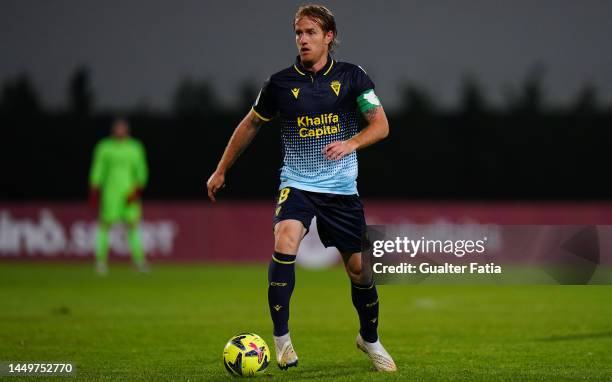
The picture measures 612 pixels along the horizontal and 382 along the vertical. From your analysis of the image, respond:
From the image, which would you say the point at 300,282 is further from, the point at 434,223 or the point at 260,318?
the point at 260,318

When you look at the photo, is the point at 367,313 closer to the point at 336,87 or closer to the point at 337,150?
the point at 337,150

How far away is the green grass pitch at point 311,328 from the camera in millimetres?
7203

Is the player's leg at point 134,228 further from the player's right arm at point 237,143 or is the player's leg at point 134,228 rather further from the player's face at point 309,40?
the player's face at point 309,40

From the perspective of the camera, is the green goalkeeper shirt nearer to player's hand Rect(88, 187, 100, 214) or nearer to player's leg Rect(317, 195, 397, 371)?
player's hand Rect(88, 187, 100, 214)

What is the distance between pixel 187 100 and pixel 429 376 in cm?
1366

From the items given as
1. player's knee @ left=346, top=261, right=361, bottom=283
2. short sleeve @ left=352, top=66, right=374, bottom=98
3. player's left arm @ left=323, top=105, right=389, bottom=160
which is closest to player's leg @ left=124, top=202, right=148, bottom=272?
player's knee @ left=346, top=261, right=361, bottom=283

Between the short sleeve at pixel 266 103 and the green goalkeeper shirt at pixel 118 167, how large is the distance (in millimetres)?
11527

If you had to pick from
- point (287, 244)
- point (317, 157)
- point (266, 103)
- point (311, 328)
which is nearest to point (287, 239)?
point (287, 244)

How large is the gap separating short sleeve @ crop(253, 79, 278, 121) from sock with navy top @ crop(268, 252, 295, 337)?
0.92 metres

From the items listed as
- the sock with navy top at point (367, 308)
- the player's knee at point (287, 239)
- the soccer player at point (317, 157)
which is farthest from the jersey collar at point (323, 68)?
the sock with navy top at point (367, 308)

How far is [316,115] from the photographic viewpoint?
6949 millimetres

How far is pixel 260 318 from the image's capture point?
10.9 metres

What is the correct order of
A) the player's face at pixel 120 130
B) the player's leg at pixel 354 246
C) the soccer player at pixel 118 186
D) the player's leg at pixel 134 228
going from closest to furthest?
the player's leg at pixel 354 246
the player's face at pixel 120 130
the player's leg at pixel 134 228
the soccer player at pixel 118 186

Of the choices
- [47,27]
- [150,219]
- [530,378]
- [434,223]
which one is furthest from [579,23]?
[530,378]
